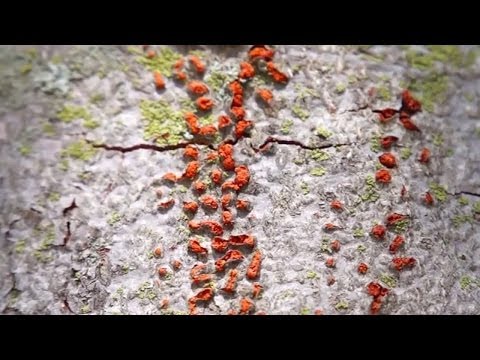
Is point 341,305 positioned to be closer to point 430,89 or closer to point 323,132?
point 323,132

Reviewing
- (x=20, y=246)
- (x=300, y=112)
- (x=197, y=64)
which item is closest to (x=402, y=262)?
(x=300, y=112)

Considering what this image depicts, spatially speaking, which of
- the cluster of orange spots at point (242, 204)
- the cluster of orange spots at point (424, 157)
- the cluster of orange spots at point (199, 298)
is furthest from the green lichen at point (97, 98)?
the cluster of orange spots at point (424, 157)

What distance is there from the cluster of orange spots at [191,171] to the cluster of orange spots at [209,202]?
0.08m

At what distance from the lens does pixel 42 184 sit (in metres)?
1.67

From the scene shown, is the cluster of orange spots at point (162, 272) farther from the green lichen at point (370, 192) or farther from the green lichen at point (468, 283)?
the green lichen at point (468, 283)

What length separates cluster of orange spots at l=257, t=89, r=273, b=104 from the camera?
1.72 meters

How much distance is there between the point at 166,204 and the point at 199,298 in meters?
0.32

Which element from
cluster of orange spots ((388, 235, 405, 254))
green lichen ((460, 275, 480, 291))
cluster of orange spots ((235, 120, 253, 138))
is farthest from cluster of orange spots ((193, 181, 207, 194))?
green lichen ((460, 275, 480, 291))

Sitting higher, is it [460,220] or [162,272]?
[460,220]

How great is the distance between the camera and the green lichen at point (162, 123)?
1.71 m

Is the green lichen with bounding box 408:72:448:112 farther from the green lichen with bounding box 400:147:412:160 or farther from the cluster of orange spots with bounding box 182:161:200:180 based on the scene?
the cluster of orange spots with bounding box 182:161:200:180

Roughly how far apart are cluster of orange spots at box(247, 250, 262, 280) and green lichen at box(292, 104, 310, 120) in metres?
0.49

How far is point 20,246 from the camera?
1.64m

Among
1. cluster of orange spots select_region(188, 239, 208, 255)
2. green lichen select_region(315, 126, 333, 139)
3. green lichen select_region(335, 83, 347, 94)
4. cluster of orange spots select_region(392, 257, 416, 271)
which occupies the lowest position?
cluster of orange spots select_region(188, 239, 208, 255)
